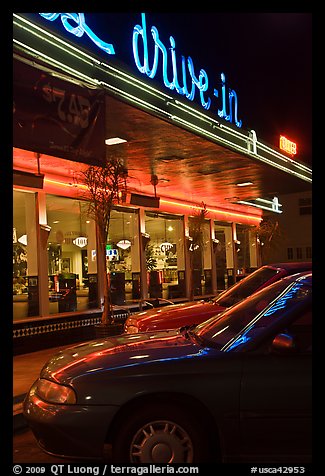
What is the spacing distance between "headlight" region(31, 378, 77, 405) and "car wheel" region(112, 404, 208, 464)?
0.47m

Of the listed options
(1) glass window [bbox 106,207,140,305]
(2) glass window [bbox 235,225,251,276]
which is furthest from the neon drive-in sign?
(2) glass window [bbox 235,225,251,276]

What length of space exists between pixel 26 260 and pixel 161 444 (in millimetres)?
9658

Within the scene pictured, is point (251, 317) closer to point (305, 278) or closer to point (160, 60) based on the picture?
Answer: point (305, 278)

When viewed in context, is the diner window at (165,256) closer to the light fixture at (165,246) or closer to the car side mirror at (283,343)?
the light fixture at (165,246)

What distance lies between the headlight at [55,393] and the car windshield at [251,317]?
1.29 meters

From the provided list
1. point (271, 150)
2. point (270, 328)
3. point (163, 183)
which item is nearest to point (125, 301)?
point (163, 183)

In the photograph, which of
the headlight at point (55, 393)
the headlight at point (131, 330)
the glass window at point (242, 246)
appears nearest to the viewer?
the headlight at point (55, 393)

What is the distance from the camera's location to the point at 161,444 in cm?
396

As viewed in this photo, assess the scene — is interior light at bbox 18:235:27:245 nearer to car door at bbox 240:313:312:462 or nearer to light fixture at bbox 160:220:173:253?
light fixture at bbox 160:220:173:253

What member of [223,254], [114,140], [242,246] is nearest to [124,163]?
[114,140]

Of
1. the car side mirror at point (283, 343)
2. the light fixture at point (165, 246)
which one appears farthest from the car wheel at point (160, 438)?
the light fixture at point (165, 246)

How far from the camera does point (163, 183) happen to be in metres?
16.4

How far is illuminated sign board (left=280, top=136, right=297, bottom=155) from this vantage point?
15938 millimetres

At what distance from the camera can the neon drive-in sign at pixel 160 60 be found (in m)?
7.78
